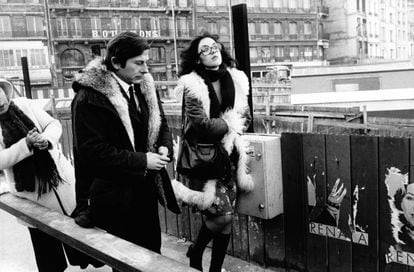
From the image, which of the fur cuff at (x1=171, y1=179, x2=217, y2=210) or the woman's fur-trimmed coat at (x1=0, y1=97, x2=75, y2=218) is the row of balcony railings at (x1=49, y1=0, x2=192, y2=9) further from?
the fur cuff at (x1=171, y1=179, x2=217, y2=210)

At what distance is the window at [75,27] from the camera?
4822 centimetres

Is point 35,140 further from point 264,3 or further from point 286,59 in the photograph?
point 264,3

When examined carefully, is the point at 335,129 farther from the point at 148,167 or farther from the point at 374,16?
the point at 374,16

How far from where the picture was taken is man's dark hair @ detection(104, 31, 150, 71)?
250cm

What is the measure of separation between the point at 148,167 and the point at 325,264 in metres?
1.69

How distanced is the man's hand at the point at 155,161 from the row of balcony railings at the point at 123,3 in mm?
49081

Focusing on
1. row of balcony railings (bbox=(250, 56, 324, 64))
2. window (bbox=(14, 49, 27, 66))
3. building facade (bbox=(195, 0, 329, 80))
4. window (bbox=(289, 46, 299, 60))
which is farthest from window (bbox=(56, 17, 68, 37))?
window (bbox=(289, 46, 299, 60))

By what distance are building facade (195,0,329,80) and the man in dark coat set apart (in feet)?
177

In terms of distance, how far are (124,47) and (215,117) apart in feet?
3.02

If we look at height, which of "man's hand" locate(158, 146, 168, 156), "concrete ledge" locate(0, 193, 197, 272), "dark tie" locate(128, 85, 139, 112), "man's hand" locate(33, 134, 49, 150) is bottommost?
"concrete ledge" locate(0, 193, 197, 272)

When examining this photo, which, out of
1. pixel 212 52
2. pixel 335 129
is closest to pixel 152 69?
pixel 335 129

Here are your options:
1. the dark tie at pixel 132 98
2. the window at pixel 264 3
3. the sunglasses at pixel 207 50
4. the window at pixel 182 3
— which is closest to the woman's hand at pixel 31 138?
the dark tie at pixel 132 98

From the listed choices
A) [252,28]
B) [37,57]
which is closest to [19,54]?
[37,57]

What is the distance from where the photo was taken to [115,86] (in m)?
2.50
